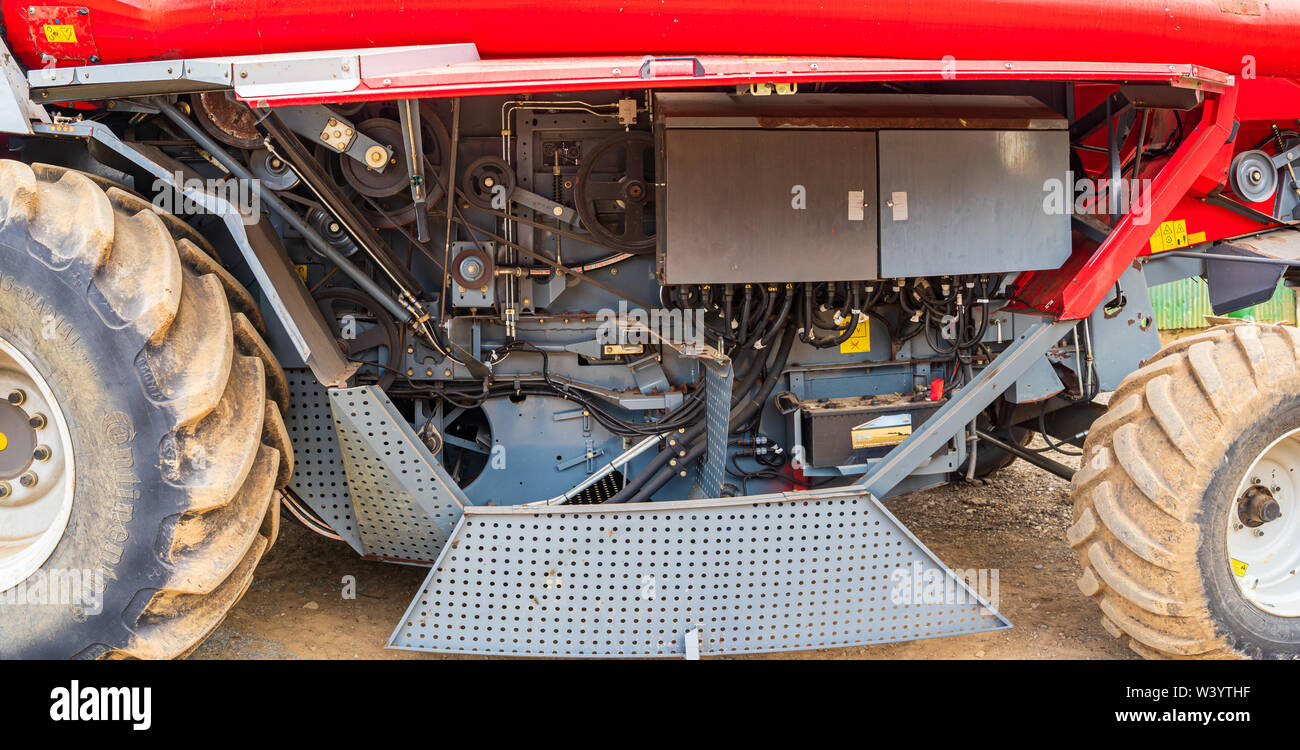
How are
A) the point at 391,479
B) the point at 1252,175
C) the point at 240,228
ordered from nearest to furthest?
the point at 240,228 < the point at 391,479 < the point at 1252,175

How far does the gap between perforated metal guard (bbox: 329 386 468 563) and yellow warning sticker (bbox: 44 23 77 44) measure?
4.97 ft

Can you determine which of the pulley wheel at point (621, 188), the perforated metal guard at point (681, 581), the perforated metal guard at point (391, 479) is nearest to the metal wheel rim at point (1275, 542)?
the perforated metal guard at point (681, 581)

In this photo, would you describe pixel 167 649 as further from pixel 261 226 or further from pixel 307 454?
pixel 261 226

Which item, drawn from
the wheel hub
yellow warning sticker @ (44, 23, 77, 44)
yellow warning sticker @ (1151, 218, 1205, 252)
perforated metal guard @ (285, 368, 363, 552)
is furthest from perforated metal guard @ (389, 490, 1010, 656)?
yellow warning sticker @ (44, 23, 77, 44)

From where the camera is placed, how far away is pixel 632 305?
4152 millimetres

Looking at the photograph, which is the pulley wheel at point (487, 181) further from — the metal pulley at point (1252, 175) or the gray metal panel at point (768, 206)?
the metal pulley at point (1252, 175)

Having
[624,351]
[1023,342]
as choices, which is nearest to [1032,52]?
[1023,342]

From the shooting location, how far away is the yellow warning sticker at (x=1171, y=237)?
14.1 ft

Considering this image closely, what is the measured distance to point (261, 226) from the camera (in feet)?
11.8

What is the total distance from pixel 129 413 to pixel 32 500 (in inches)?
27.6

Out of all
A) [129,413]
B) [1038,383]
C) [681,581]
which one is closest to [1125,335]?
[1038,383]

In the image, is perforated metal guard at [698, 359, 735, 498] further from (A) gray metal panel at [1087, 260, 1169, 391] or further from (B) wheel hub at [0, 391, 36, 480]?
(B) wheel hub at [0, 391, 36, 480]

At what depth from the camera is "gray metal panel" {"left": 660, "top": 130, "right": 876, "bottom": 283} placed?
3629mm

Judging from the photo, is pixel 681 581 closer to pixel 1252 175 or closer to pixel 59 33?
pixel 59 33
